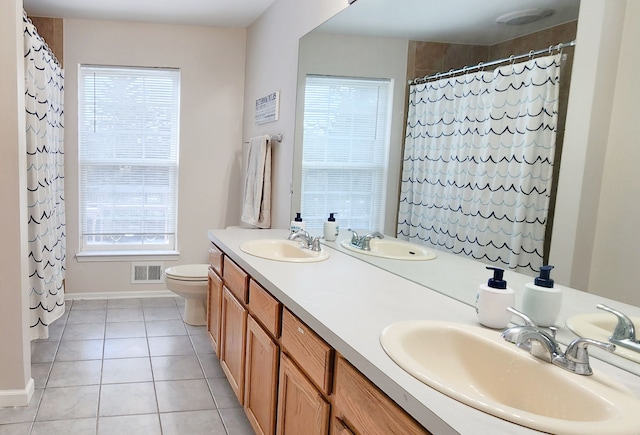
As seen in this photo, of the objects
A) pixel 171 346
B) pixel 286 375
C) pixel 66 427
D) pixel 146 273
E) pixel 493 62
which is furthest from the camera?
pixel 146 273

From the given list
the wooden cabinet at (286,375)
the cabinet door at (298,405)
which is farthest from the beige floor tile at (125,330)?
the cabinet door at (298,405)

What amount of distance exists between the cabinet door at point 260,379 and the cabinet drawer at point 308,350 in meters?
0.15

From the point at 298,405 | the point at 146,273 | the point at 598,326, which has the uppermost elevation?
the point at 598,326

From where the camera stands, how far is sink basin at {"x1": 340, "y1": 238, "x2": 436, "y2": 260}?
1.82m

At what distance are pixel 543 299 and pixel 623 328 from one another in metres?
0.19

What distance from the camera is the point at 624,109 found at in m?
1.07

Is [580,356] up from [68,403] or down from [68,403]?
up

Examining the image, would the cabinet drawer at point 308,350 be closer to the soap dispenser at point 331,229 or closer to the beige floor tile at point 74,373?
the soap dispenser at point 331,229

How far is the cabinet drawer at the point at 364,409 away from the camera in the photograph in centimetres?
94

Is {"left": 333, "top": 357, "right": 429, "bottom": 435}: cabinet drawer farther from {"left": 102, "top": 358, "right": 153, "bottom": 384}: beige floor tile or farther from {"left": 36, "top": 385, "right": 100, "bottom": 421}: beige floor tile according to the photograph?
{"left": 102, "top": 358, "right": 153, "bottom": 384}: beige floor tile

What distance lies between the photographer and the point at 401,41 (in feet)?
A: 6.36

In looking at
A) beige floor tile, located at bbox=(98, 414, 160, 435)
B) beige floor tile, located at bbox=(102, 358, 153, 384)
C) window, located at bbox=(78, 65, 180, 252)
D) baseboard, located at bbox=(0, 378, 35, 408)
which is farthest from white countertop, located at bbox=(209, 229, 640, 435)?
window, located at bbox=(78, 65, 180, 252)

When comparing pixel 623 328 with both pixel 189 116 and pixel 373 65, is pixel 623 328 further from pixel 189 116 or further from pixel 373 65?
pixel 189 116

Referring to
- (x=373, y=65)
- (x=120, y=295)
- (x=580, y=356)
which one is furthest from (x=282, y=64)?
(x=580, y=356)
